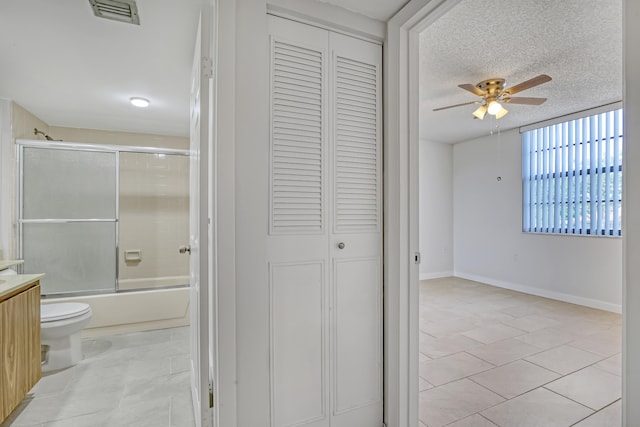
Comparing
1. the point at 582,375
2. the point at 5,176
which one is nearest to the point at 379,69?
the point at 582,375

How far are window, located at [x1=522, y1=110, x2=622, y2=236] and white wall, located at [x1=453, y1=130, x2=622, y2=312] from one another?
0.14 meters

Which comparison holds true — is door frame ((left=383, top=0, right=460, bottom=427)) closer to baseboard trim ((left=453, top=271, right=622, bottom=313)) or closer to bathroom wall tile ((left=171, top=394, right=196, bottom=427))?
bathroom wall tile ((left=171, top=394, right=196, bottom=427))

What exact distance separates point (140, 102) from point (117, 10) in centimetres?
147

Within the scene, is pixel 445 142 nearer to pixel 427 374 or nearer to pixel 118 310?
pixel 427 374

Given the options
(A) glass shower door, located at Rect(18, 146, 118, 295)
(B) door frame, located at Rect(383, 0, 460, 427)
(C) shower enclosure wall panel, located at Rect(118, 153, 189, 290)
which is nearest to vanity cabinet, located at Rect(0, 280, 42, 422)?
→ (A) glass shower door, located at Rect(18, 146, 118, 295)

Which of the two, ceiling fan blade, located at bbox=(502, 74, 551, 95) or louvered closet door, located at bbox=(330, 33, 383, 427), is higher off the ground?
ceiling fan blade, located at bbox=(502, 74, 551, 95)

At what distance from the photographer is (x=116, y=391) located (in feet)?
6.89

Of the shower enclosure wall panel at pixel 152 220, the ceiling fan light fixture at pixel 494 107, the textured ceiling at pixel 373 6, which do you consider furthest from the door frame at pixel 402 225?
the shower enclosure wall panel at pixel 152 220

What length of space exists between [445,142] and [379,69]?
15.4 feet

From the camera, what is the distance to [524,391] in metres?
2.16

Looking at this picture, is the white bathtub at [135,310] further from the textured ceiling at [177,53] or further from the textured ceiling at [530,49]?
the textured ceiling at [530,49]

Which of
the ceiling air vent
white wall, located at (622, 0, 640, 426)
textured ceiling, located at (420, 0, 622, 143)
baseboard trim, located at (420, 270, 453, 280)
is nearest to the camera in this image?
white wall, located at (622, 0, 640, 426)

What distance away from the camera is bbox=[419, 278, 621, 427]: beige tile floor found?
1.92 meters

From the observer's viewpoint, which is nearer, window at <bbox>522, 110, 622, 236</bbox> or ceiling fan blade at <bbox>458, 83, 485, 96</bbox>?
ceiling fan blade at <bbox>458, 83, 485, 96</bbox>
